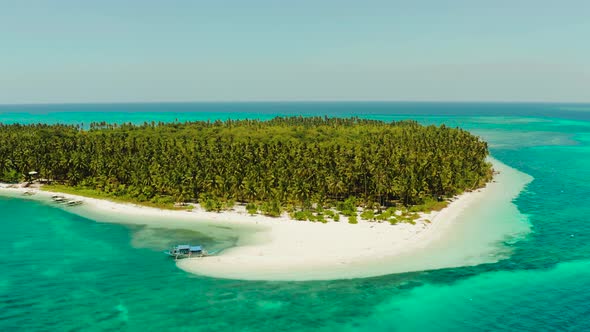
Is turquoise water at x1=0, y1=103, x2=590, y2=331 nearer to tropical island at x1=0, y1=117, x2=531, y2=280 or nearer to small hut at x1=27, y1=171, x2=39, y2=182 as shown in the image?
tropical island at x1=0, y1=117, x2=531, y2=280

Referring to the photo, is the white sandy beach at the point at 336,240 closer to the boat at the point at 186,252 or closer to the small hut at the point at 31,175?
the boat at the point at 186,252

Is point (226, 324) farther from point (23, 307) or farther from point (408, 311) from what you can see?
point (23, 307)

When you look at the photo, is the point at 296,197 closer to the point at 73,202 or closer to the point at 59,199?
the point at 73,202

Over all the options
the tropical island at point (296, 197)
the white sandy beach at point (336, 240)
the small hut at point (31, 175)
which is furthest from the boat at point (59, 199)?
the small hut at point (31, 175)

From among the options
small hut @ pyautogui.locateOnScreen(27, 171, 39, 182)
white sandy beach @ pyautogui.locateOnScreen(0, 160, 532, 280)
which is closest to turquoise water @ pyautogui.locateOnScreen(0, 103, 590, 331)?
white sandy beach @ pyautogui.locateOnScreen(0, 160, 532, 280)

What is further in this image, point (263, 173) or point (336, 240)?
point (263, 173)

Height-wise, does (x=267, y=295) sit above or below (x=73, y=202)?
below

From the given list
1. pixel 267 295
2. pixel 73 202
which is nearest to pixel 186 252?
pixel 267 295

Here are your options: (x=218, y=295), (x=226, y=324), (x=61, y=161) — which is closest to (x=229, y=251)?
(x=218, y=295)
